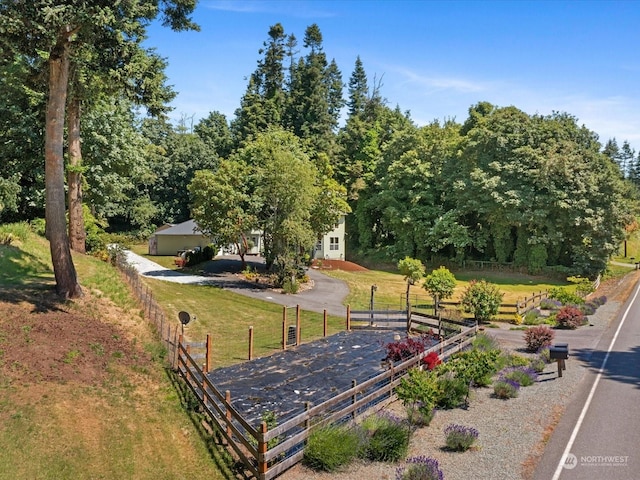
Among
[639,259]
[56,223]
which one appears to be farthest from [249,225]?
[639,259]

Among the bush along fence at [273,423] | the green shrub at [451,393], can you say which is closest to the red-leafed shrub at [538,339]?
the bush along fence at [273,423]

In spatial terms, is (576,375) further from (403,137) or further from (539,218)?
(403,137)

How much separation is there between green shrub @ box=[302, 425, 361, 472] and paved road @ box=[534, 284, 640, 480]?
3983mm

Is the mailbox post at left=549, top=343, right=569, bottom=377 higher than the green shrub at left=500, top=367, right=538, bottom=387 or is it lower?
higher

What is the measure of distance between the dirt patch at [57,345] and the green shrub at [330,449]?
6527 millimetres

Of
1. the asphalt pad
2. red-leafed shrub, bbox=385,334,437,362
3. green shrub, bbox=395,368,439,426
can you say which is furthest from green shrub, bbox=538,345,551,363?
green shrub, bbox=395,368,439,426

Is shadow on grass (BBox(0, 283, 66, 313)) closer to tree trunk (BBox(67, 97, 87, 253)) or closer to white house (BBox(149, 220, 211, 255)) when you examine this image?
tree trunk (BBox(67, 97, 87, 253))

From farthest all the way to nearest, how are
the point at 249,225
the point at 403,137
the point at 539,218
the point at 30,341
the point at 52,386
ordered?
the point at 403,137 < the point at 539,218 < the point at 249,225 < the point at 30,341 < the point at 52,386

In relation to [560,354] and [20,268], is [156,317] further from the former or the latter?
[560,354]

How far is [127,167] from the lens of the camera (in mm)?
34969

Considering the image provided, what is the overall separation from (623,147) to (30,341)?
634ft

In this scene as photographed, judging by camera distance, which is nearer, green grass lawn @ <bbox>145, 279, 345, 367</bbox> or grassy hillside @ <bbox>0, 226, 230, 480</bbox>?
grassy hillside @ <bbox>0, 226, 230, 480</bbox>

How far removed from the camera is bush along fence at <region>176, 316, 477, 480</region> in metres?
10.4

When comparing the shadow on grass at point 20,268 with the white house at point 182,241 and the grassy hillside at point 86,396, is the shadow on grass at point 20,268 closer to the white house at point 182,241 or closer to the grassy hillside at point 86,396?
the grassy hillside at point 86,396
